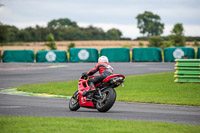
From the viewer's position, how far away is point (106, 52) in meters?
46.4

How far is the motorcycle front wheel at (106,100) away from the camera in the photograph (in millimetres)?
10047

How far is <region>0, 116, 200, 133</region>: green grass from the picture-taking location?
7.36 metres

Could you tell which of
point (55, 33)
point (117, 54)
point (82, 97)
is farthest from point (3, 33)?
point (82, 97)

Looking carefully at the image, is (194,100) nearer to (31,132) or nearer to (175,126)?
(175,126)

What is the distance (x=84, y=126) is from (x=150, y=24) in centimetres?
13754

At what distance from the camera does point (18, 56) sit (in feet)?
157

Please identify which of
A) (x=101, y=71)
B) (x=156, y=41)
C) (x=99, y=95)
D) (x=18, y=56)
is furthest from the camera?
(x=156, y=41)

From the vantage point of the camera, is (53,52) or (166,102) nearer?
(166,102)

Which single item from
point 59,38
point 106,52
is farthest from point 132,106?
point 59,38

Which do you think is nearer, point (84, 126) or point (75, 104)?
point (84, 126)

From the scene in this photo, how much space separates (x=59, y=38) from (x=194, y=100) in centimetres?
10396

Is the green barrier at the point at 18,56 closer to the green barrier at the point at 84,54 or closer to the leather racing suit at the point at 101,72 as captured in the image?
the green barrier at the point at 84,54

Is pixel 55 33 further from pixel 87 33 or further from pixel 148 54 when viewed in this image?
pixel 148 54

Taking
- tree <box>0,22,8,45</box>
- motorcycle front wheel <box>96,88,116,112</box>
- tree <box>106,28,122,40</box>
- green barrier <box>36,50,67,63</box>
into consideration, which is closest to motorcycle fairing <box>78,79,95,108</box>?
motorcycle front wheel <box>96,88,116,112</box>
